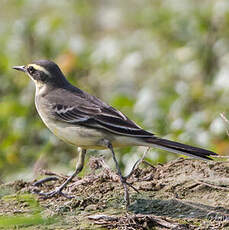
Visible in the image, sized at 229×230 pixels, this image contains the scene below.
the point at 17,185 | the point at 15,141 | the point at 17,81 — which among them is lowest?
the point at 17,185

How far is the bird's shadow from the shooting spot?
5773 millimetres

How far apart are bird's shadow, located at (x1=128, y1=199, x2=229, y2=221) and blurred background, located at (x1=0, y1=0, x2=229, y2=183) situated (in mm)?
2365

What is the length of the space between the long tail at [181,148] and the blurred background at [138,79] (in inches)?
83.8

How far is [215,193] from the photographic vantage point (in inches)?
246

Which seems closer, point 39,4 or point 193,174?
point 193,174

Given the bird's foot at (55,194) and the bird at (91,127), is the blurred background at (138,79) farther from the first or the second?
the bird's foot at (55,194)

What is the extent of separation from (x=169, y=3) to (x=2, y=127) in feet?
16.9

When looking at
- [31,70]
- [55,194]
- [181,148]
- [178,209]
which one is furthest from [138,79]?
[178,209]

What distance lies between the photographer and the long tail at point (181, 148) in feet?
19.7

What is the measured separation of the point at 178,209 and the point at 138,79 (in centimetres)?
909

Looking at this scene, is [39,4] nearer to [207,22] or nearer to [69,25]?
[69,25]

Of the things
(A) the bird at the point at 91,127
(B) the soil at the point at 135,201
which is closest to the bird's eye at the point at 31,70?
(A) the bird at the point at 91,127

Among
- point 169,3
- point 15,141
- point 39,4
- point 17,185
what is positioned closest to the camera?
point 17,185

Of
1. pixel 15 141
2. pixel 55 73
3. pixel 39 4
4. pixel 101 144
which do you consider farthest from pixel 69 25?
pixel 101 144
